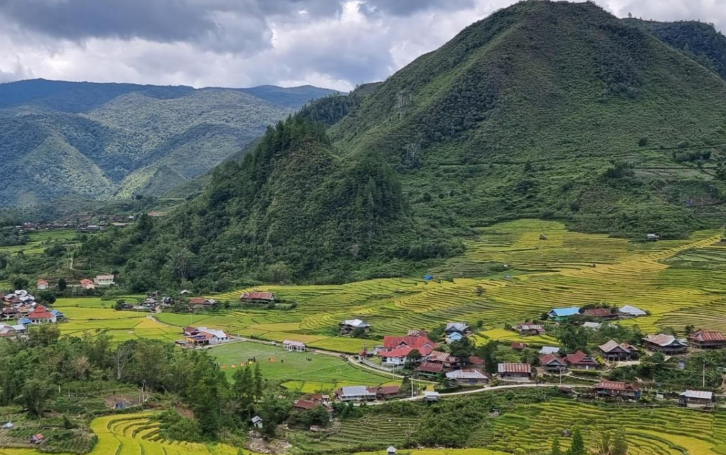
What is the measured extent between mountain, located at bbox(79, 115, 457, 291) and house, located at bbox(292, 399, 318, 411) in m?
37.5

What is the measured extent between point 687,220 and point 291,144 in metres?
50.2

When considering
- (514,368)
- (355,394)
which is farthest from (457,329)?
(355,394)

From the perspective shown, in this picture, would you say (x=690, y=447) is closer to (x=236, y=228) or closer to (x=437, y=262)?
(x=437, y=262)

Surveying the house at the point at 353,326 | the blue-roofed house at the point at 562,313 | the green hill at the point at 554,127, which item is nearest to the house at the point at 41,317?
the house at the point at 353,326

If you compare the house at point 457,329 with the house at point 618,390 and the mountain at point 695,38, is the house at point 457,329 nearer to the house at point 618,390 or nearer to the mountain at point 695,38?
the house at point 618,390

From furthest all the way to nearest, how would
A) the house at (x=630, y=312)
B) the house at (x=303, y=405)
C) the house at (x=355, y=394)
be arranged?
1. the house at (x=630, y=312)
2. the house at (x=355, y=394)
3. the house at (x=303, y=405)

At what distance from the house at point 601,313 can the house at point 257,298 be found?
95.3ft

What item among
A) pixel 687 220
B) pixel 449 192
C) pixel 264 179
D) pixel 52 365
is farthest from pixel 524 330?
pixel 449 192

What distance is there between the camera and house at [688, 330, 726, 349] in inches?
1689

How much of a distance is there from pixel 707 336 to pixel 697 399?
352 inches

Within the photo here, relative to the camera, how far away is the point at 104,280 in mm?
77375

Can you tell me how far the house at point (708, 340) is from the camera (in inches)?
1689

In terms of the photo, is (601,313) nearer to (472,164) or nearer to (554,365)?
(554,365)

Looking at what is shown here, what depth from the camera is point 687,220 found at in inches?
3155
